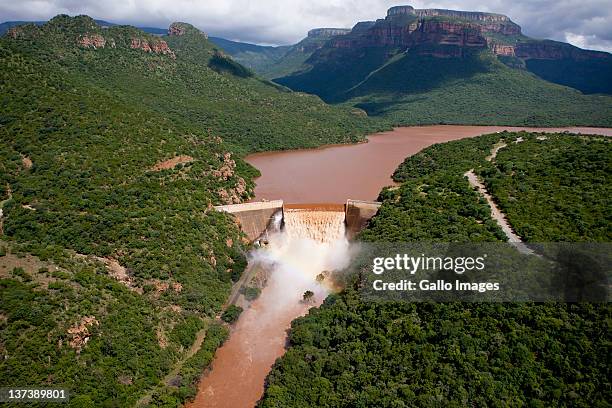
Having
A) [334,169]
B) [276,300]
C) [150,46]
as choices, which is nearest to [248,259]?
[276,300]

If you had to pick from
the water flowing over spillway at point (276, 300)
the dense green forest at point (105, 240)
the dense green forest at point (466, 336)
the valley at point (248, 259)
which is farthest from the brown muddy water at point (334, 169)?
the dense green forest at point (466, 336)

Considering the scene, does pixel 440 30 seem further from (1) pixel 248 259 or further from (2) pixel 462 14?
(1) pixel 248 259

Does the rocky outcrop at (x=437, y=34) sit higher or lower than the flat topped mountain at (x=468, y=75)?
higher

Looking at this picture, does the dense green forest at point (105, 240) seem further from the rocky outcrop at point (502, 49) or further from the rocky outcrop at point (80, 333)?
the rocky outcrop at point (502, 49)

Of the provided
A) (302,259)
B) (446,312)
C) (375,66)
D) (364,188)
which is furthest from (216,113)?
(375,66)

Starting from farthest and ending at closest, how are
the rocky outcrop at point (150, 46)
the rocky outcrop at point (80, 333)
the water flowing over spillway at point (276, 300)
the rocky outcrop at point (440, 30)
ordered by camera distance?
the rocky outcrop at point (440, 30)
the rocky outcrop at point (150, 46)
the water flowing over spillway at point (276, 300)
the rocky outcrop at point (80, 333)
